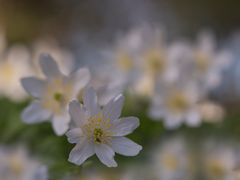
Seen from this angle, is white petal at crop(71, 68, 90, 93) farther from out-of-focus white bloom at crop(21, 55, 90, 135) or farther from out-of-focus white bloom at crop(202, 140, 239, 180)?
out-of-focus white bloom at crop(202, 140, 239, 180)

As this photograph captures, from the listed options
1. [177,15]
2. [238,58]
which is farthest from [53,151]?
[177,15]

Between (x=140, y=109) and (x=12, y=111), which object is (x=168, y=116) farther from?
(x=12, y=111)

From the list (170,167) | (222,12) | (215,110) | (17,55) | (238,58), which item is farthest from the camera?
(222,12)

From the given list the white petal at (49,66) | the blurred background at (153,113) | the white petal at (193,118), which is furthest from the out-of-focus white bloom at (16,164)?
the white petal at (193,118)

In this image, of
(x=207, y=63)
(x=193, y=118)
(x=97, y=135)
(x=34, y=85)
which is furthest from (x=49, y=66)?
(x=207, y=63)

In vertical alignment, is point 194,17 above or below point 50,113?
below
